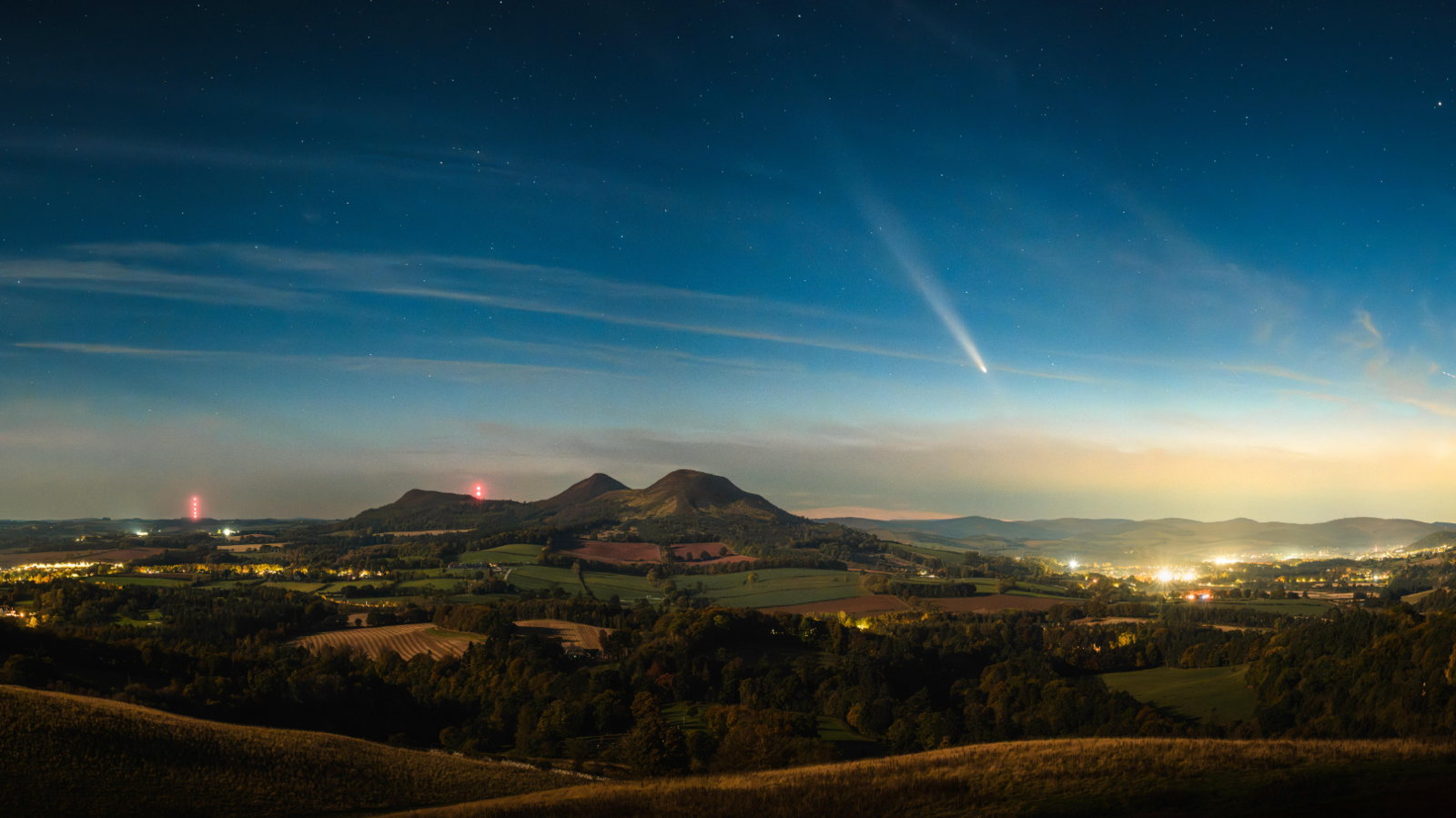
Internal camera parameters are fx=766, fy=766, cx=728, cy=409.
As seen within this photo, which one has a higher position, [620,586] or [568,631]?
[568,631]

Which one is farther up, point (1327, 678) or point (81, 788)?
point (81, 788)

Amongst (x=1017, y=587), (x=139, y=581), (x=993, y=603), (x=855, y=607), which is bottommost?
(x=1017, y=587)

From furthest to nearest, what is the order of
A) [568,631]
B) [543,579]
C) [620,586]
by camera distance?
[620,586]
[543,579]
[568,631]

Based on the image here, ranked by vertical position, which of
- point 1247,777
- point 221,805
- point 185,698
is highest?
point 1247,777

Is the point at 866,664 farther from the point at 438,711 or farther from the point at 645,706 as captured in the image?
the point at 438,711

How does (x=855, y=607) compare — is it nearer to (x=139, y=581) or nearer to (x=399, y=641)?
(x=399, y=641)

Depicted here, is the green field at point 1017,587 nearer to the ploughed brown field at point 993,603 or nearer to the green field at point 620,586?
the ploughed brown field at point 993,603

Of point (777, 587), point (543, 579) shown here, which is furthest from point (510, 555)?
point (777, 587)

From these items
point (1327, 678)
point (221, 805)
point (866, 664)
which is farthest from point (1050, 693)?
point (221, 805)
